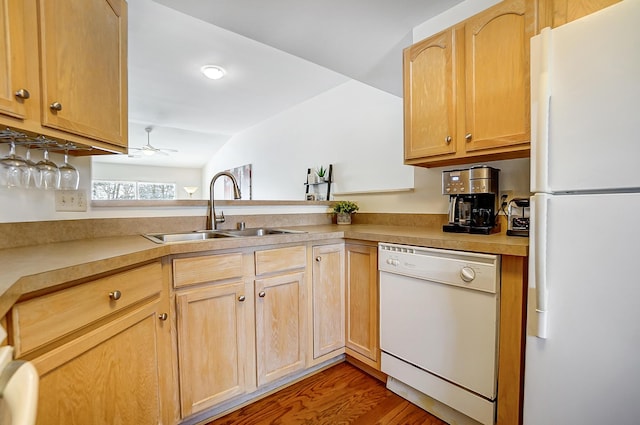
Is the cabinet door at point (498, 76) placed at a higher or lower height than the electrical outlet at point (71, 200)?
higher

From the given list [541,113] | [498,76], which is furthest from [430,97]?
[541,113]

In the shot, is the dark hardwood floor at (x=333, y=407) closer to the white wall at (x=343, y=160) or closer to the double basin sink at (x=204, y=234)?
the double basin sink at (x=204, y=234)

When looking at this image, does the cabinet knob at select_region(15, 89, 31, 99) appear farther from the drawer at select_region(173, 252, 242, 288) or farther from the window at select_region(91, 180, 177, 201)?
the window at select_region(91, 180, 177, 201)

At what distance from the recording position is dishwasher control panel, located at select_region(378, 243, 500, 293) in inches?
48.9

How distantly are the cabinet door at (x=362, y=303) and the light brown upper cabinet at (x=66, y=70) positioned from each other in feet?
4.66

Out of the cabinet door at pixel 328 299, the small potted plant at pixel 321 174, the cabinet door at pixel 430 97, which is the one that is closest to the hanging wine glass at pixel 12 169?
the cabinet door at pixel 328 299

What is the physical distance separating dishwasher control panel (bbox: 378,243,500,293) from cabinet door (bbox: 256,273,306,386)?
0.54 meters

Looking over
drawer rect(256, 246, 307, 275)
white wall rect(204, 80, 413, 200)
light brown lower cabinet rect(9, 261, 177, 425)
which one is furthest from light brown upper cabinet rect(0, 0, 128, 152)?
white wall rect(204, 80, 413, 200)

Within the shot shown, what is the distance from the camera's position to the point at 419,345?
1.51m

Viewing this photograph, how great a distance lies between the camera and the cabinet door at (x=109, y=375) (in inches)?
33.0

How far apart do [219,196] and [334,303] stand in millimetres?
5803

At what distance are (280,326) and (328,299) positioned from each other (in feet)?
1.19

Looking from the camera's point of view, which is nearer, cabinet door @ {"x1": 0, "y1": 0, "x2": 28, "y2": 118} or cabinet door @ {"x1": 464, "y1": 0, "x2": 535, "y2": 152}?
cabinet door @ {"x1": 0, "y1": 0, "x2": 28, "y2": 118}

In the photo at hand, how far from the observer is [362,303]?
6.01ft
